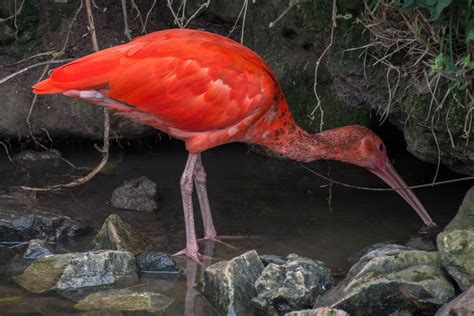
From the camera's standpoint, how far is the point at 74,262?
5.36 metres

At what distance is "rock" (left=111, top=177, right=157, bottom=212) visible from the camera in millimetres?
6473

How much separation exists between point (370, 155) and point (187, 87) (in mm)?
1403

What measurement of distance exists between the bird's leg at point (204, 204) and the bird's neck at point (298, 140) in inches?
16.0

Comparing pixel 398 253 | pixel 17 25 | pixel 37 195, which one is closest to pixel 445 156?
pixel 398 253

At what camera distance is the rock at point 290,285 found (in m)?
4.90

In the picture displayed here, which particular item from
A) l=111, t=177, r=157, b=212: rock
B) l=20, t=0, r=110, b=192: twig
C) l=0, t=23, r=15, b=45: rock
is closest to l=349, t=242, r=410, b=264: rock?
l=111, t=177, r=157, b=212: rock

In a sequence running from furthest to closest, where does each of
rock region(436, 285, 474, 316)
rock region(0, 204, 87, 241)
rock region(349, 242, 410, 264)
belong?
rock region(0, 204, 87, 241)
rock region(349, 242, 410, 264)
rock region(436, 285, 474, 316)

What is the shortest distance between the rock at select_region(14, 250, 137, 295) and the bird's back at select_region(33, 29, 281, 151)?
900mm

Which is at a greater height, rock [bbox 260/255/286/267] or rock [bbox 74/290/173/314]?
rock [bbox 260/255/286/267]

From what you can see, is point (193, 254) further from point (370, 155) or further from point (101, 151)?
point (370, 155)

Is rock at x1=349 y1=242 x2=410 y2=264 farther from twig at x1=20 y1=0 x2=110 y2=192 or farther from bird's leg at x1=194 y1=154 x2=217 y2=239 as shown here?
twig at x1=20 y1=0 x2=110 y2=192

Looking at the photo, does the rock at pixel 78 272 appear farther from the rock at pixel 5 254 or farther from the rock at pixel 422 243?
the rock at pixel 422 243

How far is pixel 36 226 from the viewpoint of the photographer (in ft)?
19.7

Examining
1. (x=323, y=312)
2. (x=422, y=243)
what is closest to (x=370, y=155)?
(x=422, y=243)
